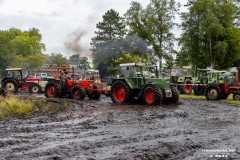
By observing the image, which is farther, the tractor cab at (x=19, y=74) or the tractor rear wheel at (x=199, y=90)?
the tractor cab at (x=19, y=74)

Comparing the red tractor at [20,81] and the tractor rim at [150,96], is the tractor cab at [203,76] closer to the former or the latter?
the tractor rim at [150,96]

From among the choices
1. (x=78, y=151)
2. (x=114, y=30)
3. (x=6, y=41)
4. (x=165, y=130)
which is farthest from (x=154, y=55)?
(x=78, y=151)

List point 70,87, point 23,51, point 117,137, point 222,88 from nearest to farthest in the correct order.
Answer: point 117,137 → point 70,87 → point 222,88 → point 23,51

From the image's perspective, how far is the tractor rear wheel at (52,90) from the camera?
23.0m

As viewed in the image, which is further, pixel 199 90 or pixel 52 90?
pixel 199 90

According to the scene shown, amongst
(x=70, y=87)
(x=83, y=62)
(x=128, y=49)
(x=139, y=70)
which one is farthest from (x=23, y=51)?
(x=139, y=70)

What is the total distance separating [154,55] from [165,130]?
3710 centimetres

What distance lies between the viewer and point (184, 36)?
43.7 metres

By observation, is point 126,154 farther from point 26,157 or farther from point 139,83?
point 139,83

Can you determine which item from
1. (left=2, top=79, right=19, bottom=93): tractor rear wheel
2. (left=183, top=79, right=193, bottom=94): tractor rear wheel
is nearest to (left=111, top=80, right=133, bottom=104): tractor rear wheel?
(left=183, top=79, right=193, bottom=94): tractor rear wheel

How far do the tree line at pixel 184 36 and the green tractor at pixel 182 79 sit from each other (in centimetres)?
960

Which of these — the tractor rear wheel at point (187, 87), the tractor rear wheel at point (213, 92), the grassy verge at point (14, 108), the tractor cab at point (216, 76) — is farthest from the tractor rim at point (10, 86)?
the tractor cab at point (216, 76)

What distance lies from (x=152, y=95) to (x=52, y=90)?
309 inches

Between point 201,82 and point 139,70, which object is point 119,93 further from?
point 201,82
